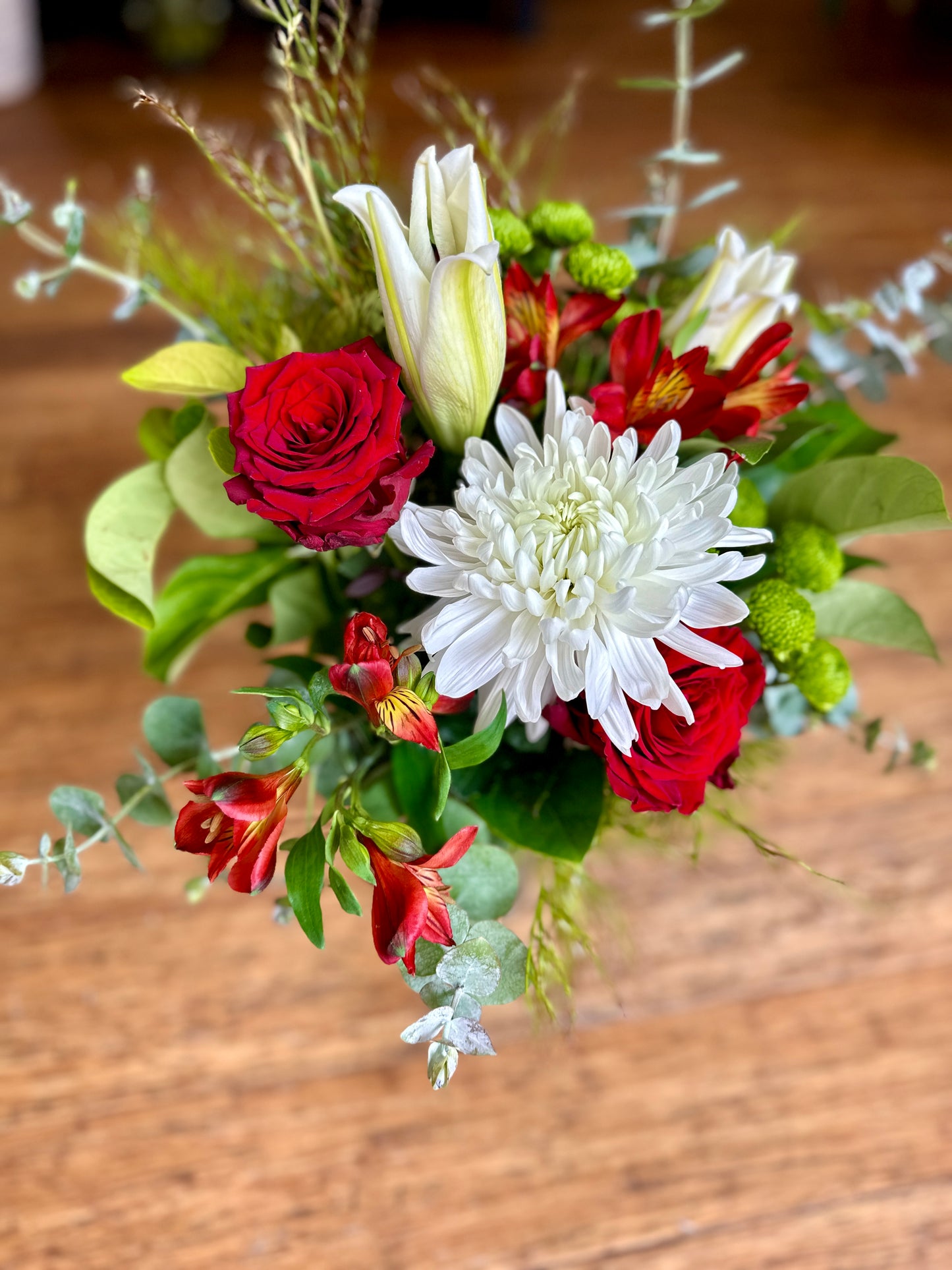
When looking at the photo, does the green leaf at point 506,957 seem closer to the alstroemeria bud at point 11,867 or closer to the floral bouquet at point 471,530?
the floral bouquet at point 471,530

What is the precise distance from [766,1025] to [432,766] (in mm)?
253

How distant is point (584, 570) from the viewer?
0.95 ft

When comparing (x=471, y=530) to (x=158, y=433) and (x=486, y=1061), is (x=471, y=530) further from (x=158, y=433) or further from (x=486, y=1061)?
(x=486, y=1061)

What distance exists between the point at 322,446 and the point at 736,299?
172mm

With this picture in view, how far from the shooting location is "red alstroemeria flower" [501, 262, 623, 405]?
1.12 ft

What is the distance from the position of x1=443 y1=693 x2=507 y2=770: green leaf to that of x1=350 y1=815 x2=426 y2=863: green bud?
2 centimetres

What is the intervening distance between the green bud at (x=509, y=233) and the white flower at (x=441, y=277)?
0.12ft

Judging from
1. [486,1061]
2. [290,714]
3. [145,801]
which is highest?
[290,714]

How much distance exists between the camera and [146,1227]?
465mm

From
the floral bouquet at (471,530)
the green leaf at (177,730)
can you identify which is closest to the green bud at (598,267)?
the floral bouquet at (471,530)

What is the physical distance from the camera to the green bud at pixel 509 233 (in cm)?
35

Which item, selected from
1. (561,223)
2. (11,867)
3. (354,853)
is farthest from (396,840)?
(561,223)

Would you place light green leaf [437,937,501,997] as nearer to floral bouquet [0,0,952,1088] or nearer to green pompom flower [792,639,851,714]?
floral bouquet [0,0,952,1088]

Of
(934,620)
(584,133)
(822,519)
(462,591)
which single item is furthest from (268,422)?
(584,133)
